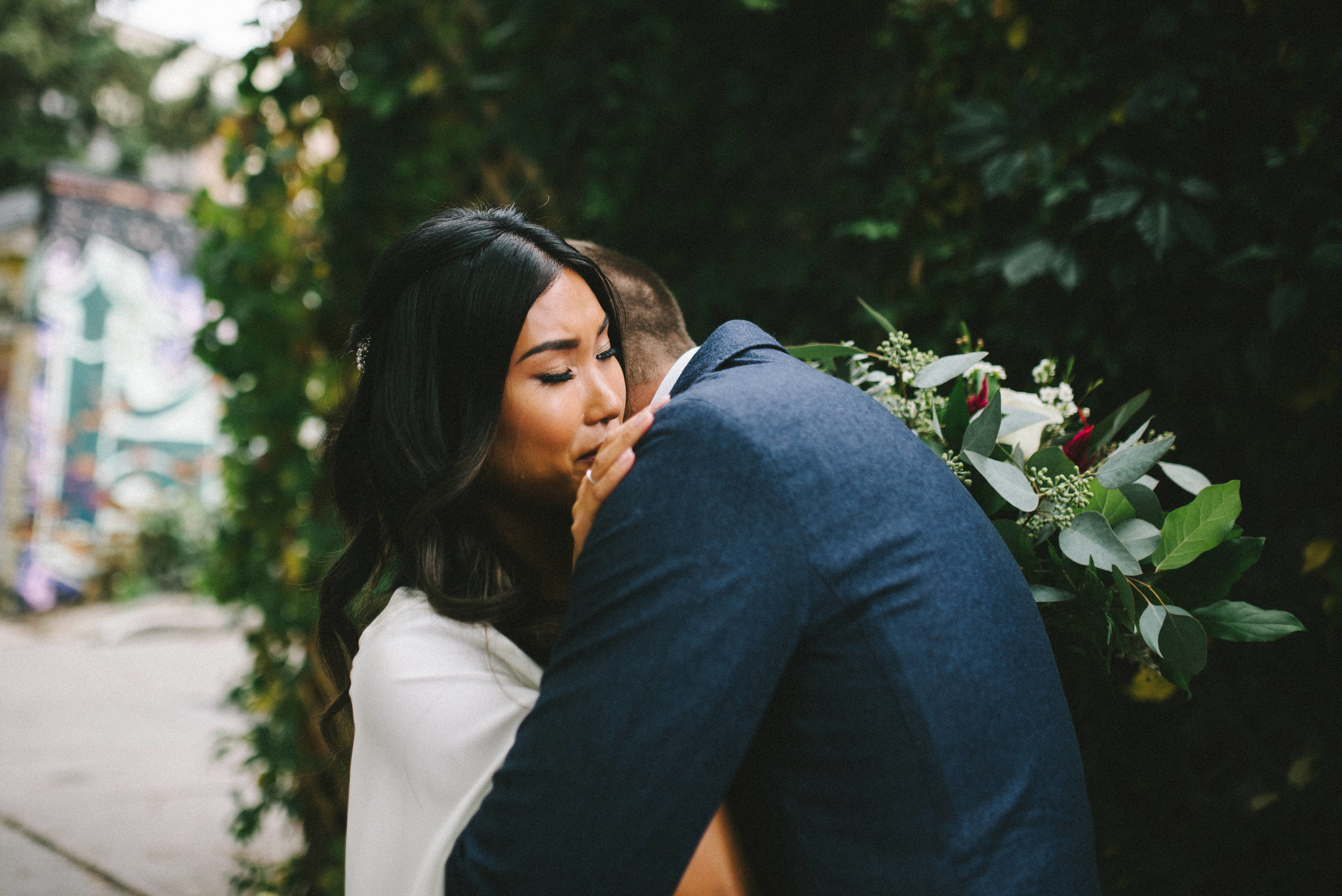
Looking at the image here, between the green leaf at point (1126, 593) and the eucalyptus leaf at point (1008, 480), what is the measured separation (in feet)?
0.44

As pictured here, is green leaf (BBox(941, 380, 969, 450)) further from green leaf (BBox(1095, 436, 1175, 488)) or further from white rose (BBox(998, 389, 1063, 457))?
green leaf (BBox(1095, 436, 1175, 488))

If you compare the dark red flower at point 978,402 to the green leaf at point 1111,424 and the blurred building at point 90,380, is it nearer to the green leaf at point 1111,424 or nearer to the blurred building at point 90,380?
the green leaf at point 1111,424

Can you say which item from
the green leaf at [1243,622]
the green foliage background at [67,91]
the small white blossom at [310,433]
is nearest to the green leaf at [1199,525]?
the green leaf at [1243,622]

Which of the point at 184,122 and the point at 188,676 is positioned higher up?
the point at 184,122

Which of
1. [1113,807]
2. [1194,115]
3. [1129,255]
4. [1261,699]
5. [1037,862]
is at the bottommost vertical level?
[1113,807]

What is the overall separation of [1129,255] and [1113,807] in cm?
113

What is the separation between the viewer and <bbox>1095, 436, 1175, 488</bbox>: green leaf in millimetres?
1410

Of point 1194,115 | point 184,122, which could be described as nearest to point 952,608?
point 1194,115

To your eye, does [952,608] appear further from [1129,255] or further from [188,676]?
[188,676]

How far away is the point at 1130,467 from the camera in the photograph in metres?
1.42

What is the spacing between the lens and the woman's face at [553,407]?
1.51 metres

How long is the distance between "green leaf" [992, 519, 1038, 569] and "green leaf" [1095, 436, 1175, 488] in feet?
0.51

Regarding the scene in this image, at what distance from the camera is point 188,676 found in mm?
7852

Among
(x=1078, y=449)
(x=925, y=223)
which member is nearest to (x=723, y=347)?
(x=1078, y=449)
